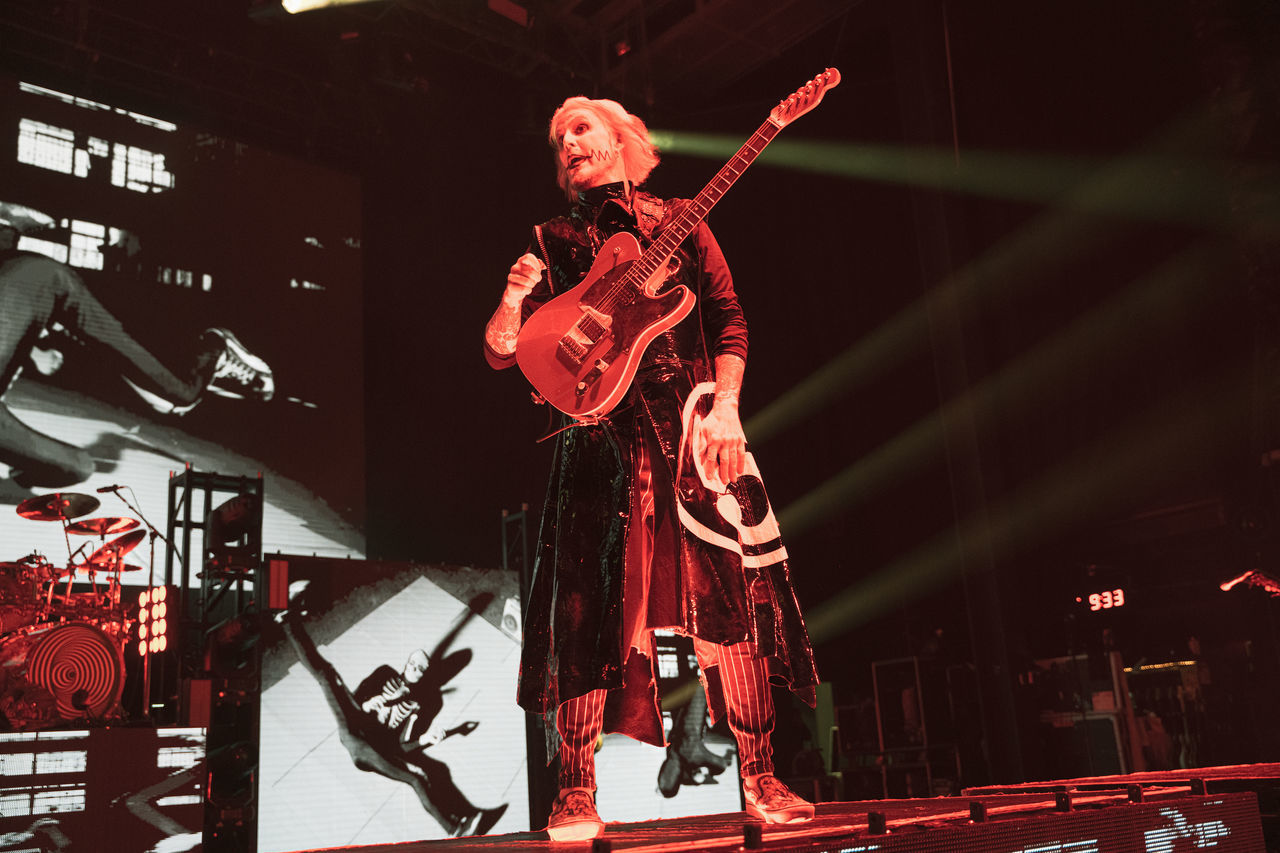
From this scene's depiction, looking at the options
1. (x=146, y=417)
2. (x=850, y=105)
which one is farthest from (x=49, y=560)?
(x=850, y=105)

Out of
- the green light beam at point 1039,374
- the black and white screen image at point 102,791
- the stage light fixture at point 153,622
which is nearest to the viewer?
the black and white screen image at point 102,791

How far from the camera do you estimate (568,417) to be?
2254 millimetres

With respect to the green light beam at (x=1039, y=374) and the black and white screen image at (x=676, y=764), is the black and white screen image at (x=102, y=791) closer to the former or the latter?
the black and white screen image at (x=676, y=764)

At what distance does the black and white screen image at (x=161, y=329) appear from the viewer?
6.62m

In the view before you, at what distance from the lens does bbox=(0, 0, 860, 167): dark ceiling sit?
743cm

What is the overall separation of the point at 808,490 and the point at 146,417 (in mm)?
5220

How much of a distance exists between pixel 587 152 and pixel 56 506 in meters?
4.86

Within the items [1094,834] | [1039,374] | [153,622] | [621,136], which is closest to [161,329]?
[153,622]

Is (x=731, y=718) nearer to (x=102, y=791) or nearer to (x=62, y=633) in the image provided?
(x=102, y=791)

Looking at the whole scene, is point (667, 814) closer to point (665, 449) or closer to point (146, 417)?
point (146, 417)

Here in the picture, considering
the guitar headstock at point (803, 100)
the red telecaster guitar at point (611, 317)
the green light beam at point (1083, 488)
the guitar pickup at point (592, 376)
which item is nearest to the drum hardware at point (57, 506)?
the red telecaster guitar at point (611, 317)

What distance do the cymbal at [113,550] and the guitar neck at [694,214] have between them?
5.10 metres

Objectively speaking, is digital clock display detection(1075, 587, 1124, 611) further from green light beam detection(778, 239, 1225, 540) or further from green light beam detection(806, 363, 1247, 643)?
green light beam detection(778, 239, 1225, 540)

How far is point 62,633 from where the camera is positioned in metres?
5.68
